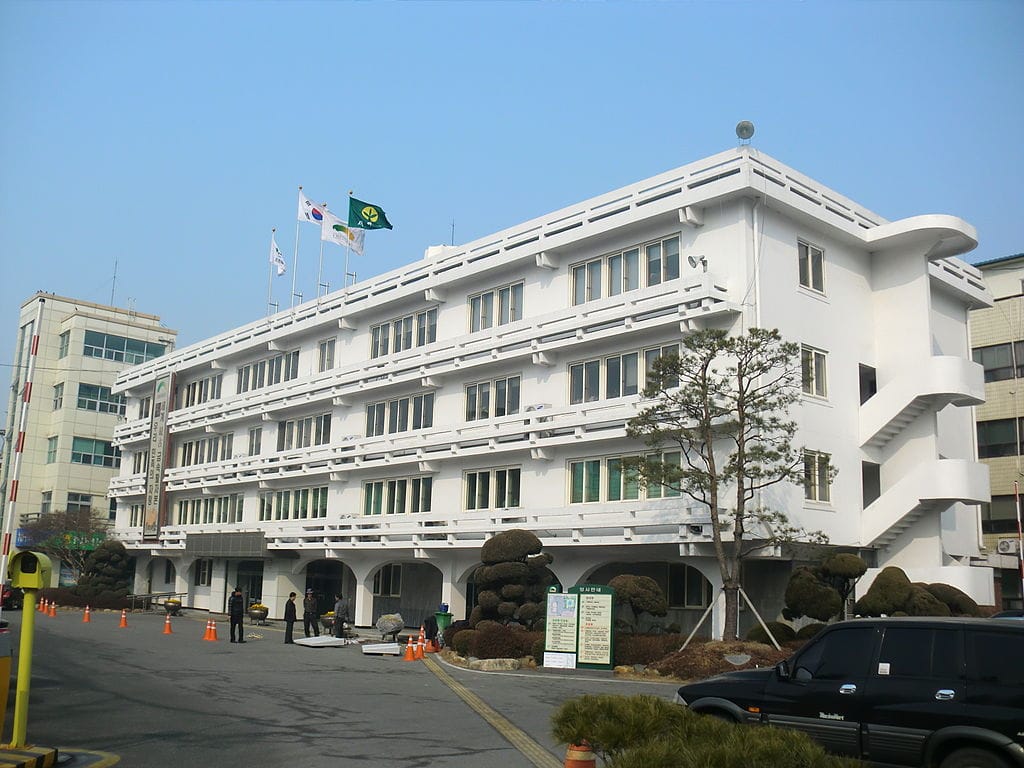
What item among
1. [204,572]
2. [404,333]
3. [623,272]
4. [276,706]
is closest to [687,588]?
[623,272]

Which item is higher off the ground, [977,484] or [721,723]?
[977,484]

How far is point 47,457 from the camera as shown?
239 feet

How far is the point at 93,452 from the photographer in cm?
7288

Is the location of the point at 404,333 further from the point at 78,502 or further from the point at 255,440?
the point at 78,502

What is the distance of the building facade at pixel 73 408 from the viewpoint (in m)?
71.6

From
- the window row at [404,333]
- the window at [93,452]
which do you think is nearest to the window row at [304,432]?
the window row at [404,333]

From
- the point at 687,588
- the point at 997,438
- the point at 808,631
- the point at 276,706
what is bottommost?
the point at 276,706

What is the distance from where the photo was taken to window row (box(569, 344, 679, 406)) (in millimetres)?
30406

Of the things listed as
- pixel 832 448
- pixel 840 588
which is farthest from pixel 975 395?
pixel 840 588

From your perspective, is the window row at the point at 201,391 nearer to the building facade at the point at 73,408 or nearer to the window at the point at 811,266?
the building facade at the point at 73,408

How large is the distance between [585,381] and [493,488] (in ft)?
17.9

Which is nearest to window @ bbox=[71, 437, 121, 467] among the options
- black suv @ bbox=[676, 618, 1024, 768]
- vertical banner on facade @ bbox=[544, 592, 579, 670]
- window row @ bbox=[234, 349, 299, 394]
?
window row @ bbox=[234, 349, 299, 394]

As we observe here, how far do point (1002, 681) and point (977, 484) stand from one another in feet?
71.3

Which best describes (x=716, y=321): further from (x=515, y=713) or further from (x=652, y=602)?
(x=515, y=713)
